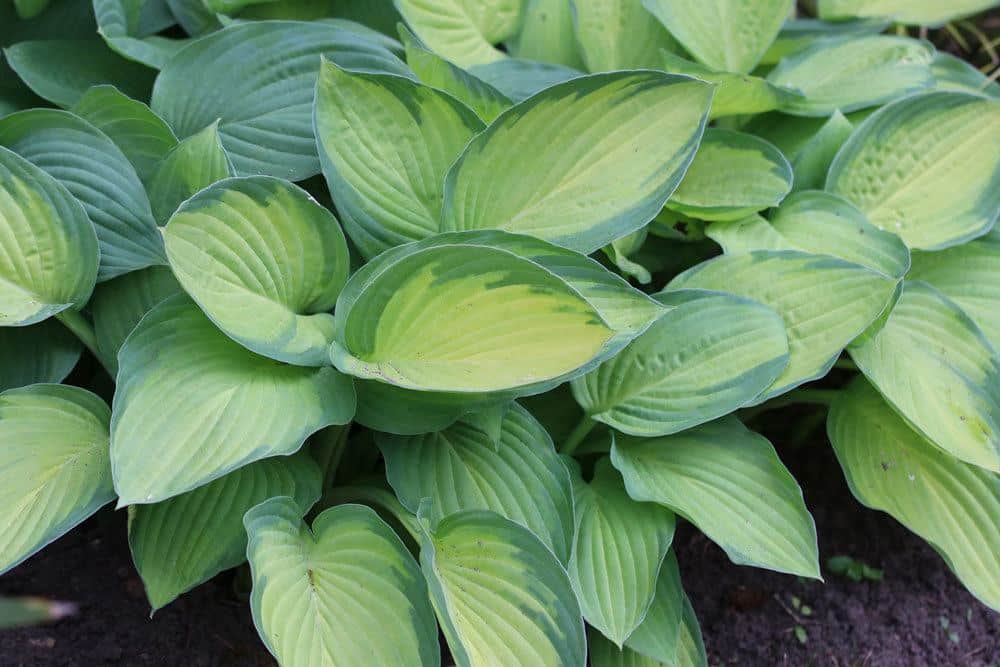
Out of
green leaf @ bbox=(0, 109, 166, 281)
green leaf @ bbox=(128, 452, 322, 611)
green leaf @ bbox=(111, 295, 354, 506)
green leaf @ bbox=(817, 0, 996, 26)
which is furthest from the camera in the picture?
green leaf @ bbox=(817, 0, 996, 26)

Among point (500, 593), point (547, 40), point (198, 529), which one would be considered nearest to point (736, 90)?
point (547, 40)

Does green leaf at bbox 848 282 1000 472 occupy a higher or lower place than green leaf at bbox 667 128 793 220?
lower

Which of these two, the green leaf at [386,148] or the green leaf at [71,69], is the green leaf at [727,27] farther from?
the green leaf at [71,69]

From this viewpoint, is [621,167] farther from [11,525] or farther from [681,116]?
[11,525]

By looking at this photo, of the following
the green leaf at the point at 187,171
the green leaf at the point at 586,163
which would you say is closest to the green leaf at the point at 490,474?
the green leaf at the point at 586,163

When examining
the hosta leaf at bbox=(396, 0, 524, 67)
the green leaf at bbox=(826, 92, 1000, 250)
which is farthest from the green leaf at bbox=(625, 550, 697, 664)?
the hosta leaf at bbox=(396, 0, 524, 67)

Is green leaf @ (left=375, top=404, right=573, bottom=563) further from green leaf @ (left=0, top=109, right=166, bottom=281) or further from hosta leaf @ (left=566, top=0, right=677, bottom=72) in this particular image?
hosta leaf @ (left=566, top=0, right=677, bottom=72)

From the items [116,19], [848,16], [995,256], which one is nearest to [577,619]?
[995,256]

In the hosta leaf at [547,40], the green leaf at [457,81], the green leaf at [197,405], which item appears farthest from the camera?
the hosta leaf at [547,40]
